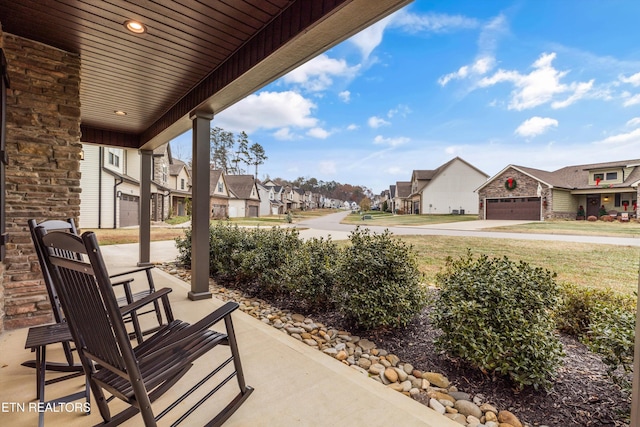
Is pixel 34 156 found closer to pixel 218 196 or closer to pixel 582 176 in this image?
pixel 582 176

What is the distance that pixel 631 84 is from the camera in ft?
5.93

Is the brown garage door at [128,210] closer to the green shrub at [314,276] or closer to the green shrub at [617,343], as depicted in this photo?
the green shrub at [314,276]

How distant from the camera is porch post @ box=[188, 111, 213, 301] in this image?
3.78 metres

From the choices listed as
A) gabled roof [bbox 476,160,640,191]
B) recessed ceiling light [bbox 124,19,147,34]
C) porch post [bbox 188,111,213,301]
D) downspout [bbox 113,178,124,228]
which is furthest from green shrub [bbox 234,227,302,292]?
downspout [bbox 113,178,124,228]

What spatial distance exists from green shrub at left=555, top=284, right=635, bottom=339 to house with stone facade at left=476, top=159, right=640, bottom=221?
778mm

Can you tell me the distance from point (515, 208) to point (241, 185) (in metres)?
23.4

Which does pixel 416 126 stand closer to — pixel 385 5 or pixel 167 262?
pixel 385 5

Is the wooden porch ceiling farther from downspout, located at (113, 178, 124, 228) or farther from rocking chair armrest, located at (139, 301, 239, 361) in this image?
downspout, located at (113, 178, 124, 228)

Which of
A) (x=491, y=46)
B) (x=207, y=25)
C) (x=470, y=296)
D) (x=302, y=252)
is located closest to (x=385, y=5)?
(x=207, y=25)

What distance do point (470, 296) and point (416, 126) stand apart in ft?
11.5

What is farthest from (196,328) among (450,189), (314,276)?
(450,189)

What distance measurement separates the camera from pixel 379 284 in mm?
2719

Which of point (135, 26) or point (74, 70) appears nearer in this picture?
point (135, 26)

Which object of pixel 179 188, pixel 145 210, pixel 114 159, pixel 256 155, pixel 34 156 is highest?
pixel 256 155
